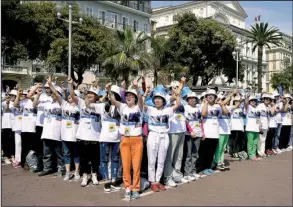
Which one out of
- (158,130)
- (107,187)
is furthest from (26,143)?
(158,130)

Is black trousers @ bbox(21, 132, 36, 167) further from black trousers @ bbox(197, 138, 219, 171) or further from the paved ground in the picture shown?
black trousers @ bbox(197, 138, 219, 171)

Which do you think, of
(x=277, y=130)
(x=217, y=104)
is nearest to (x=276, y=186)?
(x=217, y=104)

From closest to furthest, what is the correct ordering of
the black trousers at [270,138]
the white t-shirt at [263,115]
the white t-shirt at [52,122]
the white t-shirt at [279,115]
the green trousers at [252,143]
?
1. the white t-shirt at [52,122]
2. the green trousers at [252,143]
3. the white t-shirt at [263,115]
4. the black trousers at [270,138]
5. the white t-shirt at [279,115]

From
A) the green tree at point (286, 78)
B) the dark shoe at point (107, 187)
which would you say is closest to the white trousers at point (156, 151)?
the dark shoe at point (107, 187)

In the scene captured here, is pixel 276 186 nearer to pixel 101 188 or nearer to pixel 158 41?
pixel 101 188

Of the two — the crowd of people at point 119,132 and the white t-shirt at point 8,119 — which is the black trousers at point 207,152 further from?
the white t-shirt at point 8,119

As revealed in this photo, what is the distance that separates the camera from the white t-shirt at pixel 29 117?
8.32 meters

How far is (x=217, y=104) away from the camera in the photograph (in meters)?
8.33

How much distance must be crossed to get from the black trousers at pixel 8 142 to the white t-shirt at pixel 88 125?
3444 mm

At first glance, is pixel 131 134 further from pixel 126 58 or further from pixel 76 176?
pixel 126 58

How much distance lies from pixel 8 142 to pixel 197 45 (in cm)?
2292

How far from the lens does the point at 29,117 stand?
8375 millimetres

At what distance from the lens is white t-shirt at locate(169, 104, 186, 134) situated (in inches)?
277

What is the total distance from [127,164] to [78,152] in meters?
1.48
